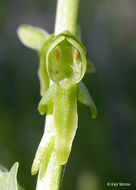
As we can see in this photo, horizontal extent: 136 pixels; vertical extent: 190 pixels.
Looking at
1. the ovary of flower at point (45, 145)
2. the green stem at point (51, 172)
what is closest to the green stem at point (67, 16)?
the ovary of flower at point (45, 145)

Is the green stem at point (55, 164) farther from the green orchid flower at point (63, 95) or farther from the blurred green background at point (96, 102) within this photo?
the blurred green background at point (96, 102)

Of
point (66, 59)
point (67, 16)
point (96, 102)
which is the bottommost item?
point (96, 102)

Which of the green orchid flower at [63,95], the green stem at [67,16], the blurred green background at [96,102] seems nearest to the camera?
the green orchid flower at [63,95]

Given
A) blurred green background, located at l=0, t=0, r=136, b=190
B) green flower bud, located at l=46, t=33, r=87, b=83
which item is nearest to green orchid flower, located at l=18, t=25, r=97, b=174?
green flower bud, located at l=46, t=33, r=87, b=83

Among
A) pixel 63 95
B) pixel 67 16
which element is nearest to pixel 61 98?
pixel 63 95

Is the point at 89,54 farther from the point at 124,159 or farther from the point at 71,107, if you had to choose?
the point at 71,107

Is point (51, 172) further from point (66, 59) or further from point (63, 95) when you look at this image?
point (66, 59)

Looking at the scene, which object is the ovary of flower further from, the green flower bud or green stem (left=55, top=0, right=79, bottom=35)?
green stem (left=55, top=0, right=79, bottom=35)
